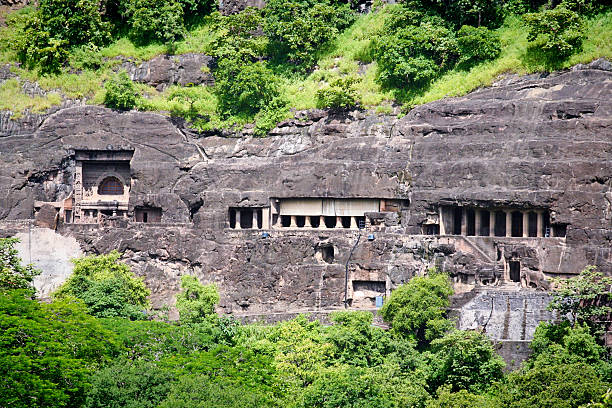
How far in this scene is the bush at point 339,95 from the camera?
74375mm

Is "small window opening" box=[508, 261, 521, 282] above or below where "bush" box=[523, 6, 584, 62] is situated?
below

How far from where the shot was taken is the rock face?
63.0 meters

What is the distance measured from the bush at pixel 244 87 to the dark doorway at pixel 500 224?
1782cm

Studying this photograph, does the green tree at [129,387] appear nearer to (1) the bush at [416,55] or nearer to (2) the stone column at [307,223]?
(2) the stone column at [307,223]

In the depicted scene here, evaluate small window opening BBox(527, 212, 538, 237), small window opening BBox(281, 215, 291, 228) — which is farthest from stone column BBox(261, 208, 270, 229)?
small window opening BBox(527, 212, 538, 237)

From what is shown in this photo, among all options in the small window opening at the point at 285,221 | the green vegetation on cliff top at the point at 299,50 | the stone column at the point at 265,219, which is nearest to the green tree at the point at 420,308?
the stone column at the point at 265,219

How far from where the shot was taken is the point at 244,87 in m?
77.1

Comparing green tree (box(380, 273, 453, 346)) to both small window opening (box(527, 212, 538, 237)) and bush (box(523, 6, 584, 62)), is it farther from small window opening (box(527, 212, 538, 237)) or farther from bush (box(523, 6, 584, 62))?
bush (box(523, 6, 584, 62))

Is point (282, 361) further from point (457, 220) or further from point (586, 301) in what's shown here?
point (457, 220)

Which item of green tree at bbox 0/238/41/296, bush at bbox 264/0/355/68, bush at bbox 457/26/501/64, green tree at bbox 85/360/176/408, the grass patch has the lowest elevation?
green tree at bbox 85/360/176/408

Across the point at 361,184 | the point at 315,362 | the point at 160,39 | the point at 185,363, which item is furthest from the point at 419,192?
the point at 160,39

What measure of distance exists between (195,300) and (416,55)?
896 inches

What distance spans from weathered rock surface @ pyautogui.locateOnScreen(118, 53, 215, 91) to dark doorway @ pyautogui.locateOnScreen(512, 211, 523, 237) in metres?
24.7

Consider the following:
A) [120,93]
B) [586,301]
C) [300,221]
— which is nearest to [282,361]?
[586,301]
